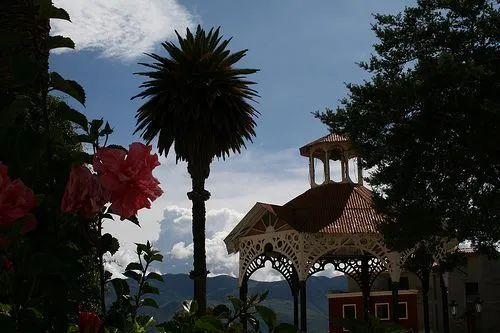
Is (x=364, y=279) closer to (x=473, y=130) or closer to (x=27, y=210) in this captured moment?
(x=473, y=130)

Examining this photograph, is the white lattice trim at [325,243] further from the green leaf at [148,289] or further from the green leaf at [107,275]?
the green leaf at [107,275]

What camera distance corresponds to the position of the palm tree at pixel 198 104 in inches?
1020

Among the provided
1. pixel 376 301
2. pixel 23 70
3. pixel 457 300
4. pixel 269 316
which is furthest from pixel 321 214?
pixel 23 70

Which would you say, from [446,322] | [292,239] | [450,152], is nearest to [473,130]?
[450,152]

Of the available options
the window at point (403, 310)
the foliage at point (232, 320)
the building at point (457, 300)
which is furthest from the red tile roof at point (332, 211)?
the foliage at point (232, 320)

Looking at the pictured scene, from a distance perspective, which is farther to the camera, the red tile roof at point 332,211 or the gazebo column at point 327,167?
the gazebo column at point 327,167

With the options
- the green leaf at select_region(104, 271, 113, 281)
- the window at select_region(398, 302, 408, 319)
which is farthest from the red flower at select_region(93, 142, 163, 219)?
the window at select_region(398, 302, 408, 319)

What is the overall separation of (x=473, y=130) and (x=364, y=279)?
14.6 m

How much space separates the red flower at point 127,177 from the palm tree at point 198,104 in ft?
74.1

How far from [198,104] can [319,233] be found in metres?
6.90

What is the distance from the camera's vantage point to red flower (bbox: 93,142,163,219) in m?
1.98

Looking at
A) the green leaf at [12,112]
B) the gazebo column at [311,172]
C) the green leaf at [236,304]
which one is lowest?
the green leaf at [236,304]

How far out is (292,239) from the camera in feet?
90.3

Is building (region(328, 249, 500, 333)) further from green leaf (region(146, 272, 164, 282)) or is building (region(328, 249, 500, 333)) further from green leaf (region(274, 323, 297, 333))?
green leaf (region(274, 323, 297, 333))
